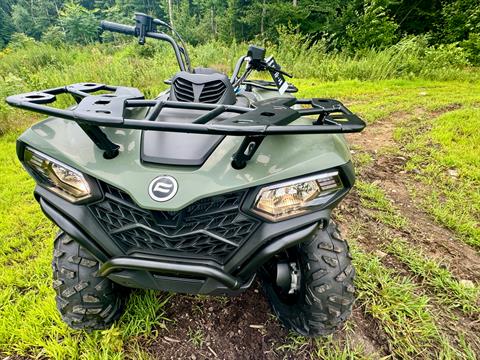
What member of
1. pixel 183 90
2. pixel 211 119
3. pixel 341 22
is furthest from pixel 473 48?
pixel 211 119

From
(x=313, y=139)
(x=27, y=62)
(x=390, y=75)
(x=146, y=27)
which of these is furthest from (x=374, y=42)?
(x=27, y=62)

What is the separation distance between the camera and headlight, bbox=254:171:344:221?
93 cm

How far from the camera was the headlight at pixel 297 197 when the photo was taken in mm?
932

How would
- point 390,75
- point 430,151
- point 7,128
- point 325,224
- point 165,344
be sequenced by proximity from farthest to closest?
point 390,75 < point 7,128 < point 430,151 < point 165,344 < point 325,224

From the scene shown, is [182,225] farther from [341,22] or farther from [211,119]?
[341,22]

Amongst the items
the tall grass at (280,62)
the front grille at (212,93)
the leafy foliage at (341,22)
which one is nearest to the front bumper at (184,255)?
A: the front grille at (212,93)

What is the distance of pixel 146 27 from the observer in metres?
1.86

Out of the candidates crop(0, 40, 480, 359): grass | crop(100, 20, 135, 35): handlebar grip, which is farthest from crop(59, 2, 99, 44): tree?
crop(100, 20, 135, 35): handlebar grip

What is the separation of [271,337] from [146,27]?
6.37 feet

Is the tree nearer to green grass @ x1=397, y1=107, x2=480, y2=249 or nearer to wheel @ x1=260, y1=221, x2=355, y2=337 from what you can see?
green grass @ x1=397, y1=107, x2=480, y2=249

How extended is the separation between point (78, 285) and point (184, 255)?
0.53 m

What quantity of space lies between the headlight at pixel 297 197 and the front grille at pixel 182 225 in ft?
0.21

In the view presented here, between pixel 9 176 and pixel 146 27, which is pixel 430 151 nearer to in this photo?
pixel 146 27

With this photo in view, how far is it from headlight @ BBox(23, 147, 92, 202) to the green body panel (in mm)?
31
